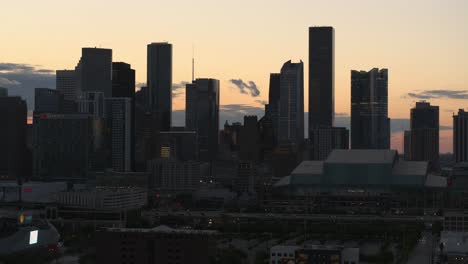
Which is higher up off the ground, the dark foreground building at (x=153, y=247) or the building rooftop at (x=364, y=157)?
the building rooftop at (x=364, y=157)

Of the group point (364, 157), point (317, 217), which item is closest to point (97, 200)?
point (317, 217)

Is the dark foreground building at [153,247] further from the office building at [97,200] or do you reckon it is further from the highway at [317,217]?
the office building at [97,200]

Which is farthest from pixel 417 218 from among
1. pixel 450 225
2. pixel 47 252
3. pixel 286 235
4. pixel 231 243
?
pixel 47 252

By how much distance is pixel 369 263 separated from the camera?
84312 millimetres

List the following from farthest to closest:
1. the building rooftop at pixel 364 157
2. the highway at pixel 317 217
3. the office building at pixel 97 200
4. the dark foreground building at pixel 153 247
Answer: the building rooftop at pixel 364 157 < the office building at pixel 97 200 < the highway at pixel 317 217 < the dark foreground building at pixel 153 247

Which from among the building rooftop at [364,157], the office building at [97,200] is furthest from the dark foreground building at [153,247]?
the building rooftop at [364,157]

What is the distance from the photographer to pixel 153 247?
69.6 m

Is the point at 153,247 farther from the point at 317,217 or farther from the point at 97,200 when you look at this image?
the point at 97,200

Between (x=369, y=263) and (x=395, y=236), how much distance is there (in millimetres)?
27261

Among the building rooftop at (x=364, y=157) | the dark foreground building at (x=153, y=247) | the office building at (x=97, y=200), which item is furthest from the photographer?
the building rooftop at (x=364, y=157)

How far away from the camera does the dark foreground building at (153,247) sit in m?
69.1

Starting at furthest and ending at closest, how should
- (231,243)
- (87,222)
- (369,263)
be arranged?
(87,222) → (231,243) → (369,263)

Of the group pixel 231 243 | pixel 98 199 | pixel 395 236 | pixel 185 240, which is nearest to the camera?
pixel 185 240

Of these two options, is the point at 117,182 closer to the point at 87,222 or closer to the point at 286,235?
the point at 87,222
